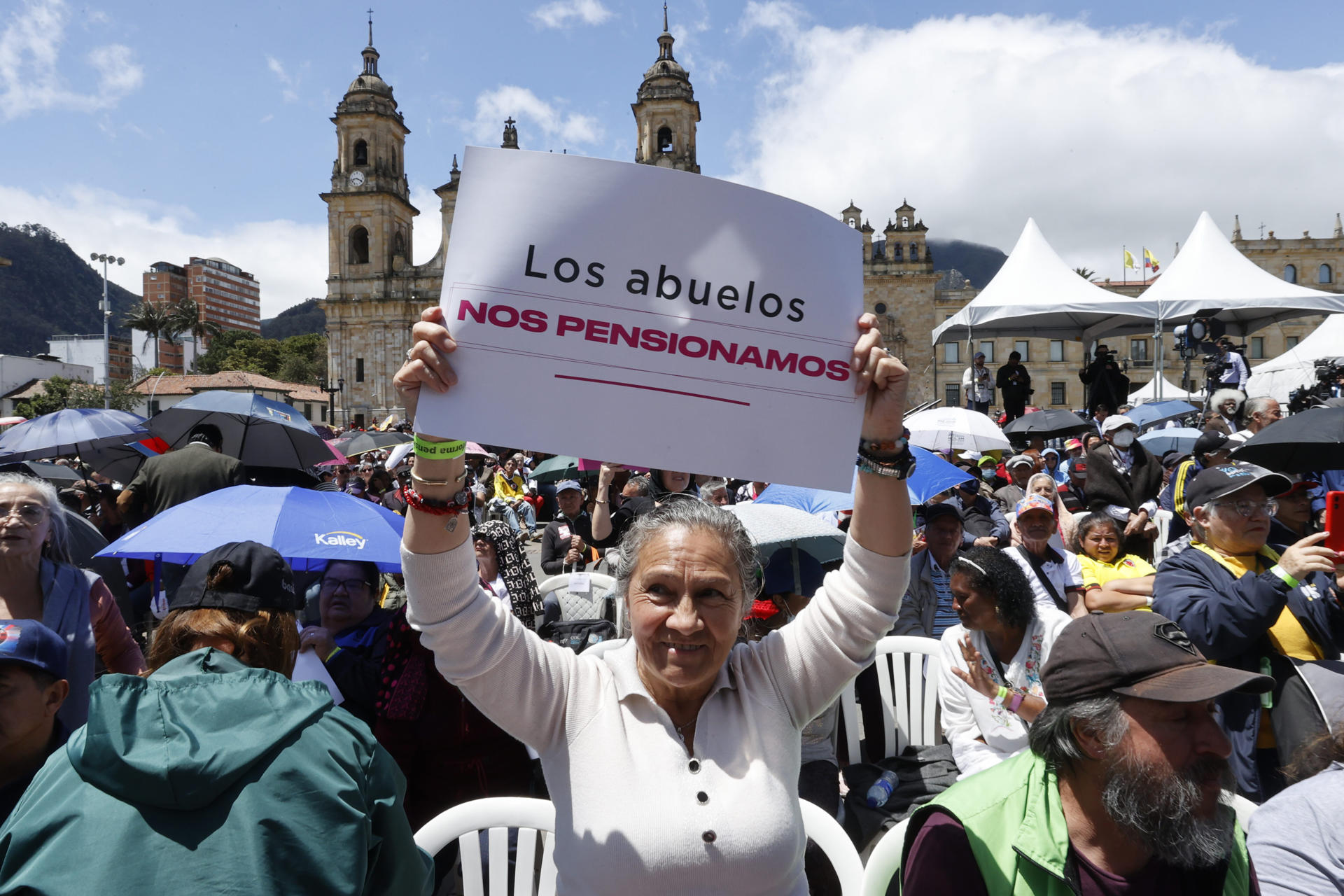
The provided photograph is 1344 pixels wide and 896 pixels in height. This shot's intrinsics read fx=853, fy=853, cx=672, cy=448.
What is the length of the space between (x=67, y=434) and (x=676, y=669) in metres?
7.63

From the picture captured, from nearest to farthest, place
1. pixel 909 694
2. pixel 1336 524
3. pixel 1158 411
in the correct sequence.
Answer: pixel 1336 524
pixel 909 694
pixel 1158 411

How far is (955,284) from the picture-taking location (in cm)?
7244

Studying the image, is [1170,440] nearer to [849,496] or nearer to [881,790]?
[849,496]

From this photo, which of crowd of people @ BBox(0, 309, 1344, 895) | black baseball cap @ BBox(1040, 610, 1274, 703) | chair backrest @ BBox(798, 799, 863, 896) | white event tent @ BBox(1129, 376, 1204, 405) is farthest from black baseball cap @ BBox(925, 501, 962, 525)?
white event tent @ BBox(1129, 376, 1204, 405)

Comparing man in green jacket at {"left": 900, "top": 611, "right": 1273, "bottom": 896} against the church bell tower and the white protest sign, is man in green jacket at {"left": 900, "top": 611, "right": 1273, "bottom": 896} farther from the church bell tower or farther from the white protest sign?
the church bell tower

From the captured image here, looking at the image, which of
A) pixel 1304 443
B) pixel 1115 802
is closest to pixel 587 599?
pixel 1115 802

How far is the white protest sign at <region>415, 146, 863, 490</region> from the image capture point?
168 cm

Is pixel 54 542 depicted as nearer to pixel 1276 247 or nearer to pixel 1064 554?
pixel 1064 554

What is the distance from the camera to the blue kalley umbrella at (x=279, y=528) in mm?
3594

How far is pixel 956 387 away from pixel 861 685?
5985 centimetres

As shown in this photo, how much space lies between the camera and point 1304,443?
4539mm

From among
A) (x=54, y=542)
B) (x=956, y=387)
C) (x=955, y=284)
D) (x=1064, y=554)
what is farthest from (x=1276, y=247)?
(x=54, y=542)

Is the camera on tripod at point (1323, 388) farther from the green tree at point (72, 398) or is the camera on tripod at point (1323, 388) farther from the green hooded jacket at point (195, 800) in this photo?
the green tree at point (72, 398)

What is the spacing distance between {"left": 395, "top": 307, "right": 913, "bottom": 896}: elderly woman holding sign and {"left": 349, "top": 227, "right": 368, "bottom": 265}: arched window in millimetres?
60858
